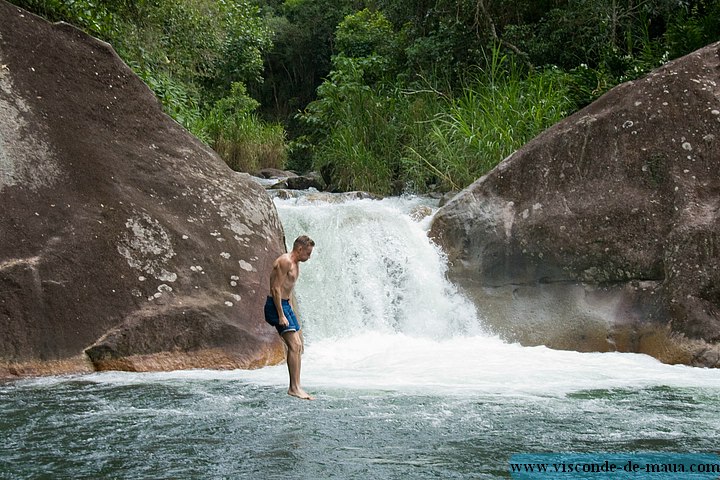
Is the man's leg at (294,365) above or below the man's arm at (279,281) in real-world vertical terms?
below

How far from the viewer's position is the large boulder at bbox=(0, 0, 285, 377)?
27.2 ft

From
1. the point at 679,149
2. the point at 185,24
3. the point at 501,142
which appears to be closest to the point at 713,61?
the point at 679,149

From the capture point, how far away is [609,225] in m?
10.1

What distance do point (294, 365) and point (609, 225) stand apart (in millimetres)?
4615

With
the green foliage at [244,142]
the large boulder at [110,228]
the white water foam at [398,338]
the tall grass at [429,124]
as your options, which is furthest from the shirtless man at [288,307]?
the green foliage at [244,142]

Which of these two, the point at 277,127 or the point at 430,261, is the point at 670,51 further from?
the point at 277,127

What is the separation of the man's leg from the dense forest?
24.7 feet

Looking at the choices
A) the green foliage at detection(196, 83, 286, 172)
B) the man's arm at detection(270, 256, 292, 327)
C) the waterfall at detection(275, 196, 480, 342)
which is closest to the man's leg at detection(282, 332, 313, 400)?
the man's arm at detection(270, 256, 292, 327)

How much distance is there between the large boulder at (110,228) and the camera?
830 centimetres

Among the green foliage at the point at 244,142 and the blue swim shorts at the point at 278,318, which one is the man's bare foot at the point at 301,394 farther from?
the green foliage at the point at 244,142

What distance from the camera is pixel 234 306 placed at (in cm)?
895

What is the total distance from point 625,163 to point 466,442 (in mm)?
5734

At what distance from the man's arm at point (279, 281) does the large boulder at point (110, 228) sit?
1.83 m

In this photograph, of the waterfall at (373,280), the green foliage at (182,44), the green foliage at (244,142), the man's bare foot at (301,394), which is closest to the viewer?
the man's bare foot at (301,394)
